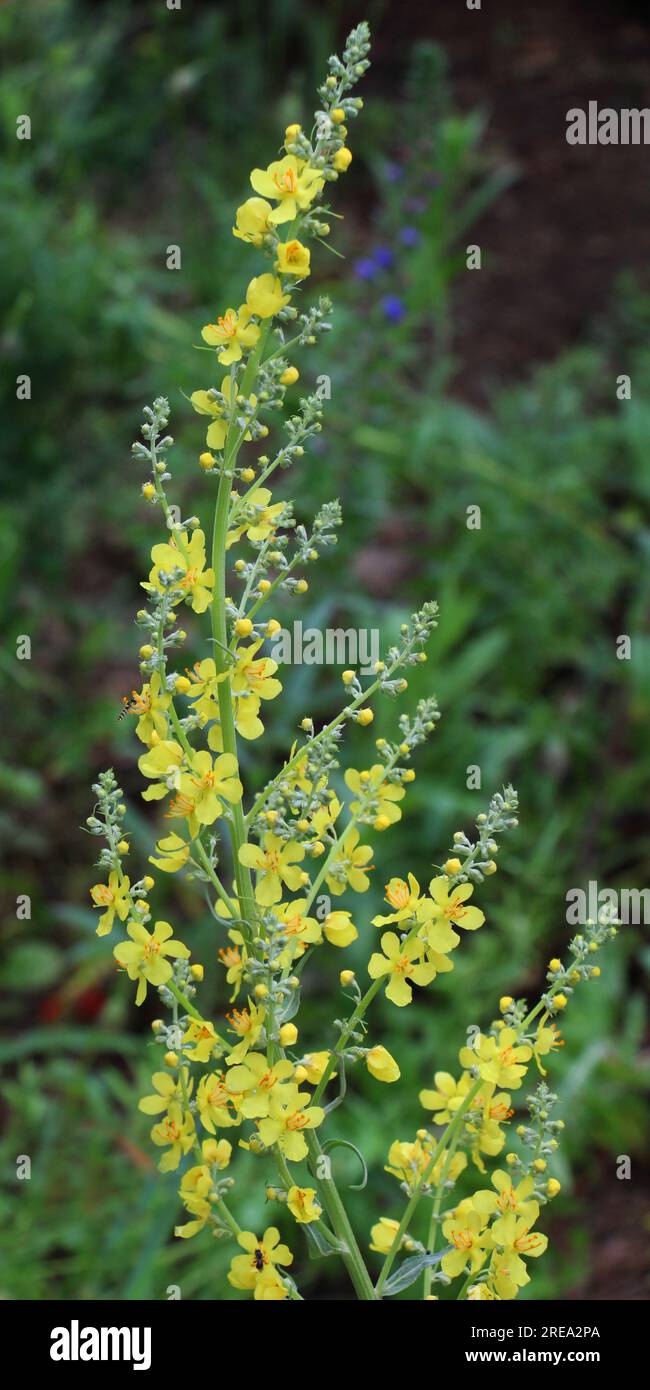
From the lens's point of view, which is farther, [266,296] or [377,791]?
[377,791]

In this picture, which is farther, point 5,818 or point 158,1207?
point 5,818

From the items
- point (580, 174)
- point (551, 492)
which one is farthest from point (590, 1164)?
point (580, 174)

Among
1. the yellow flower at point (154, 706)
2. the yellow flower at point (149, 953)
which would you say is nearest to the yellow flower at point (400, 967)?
the yellow flower at point (149, 953)

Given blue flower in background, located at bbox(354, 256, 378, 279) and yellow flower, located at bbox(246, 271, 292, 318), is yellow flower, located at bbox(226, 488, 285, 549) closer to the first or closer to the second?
yellow flower, located at bbox(246, 271, 292, 318)

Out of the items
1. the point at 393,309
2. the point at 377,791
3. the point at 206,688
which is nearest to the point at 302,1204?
the point at 377,791

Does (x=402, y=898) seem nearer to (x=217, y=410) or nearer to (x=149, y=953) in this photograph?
(x=149, y=953)

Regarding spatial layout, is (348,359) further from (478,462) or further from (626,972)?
(626,972)
